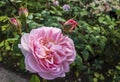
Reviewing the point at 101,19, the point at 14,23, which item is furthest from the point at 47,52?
the point at 101,19

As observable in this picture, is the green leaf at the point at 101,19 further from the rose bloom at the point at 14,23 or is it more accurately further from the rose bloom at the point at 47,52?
the rose bloom at the point at 47,52

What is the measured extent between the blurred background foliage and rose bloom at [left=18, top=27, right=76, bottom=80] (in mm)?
1309

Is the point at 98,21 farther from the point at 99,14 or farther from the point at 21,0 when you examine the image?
the point at 21,0

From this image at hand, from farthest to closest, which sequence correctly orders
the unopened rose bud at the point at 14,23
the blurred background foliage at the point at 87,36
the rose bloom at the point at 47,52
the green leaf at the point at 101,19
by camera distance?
the green leaf at the point at 101,19, the blurred background foliage at the point at 87,36, the unopened rose bud at the point at 14,23, the rose bloom at the point at 47,52

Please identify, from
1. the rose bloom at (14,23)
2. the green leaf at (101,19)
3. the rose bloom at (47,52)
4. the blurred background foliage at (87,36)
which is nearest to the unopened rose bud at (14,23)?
the rose bloom at (14,23)

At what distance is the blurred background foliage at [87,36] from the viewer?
2.24 meters

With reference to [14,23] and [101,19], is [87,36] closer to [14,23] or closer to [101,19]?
[101,19]

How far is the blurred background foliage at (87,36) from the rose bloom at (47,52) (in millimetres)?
1309

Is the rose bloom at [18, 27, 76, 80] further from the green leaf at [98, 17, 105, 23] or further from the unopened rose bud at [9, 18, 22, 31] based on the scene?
the green leaf at [98, 17, 105, 23]

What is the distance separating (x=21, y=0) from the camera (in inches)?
102

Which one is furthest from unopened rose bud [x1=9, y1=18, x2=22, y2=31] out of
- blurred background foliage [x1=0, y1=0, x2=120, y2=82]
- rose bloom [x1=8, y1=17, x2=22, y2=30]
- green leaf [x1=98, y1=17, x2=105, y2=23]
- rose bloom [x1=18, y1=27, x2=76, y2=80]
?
green leaf [x1=98, y1=17, x2=105, y2=23]

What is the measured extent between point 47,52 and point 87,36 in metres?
1.40

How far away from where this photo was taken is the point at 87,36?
2188 mm

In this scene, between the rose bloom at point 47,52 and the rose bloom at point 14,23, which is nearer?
the rose bloom at point 47,52
